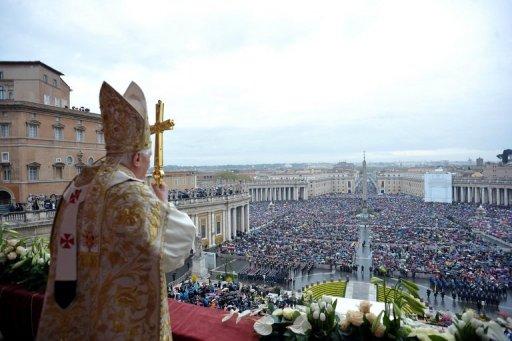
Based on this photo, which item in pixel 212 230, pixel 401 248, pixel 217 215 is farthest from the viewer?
pixel 217 215

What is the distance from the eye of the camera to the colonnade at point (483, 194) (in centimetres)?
8081

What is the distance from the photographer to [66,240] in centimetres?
282

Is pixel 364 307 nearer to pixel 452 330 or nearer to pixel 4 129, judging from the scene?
pixel 452 330

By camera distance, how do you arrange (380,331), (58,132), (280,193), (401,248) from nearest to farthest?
(380,331) < (58,132) < (401,248) < (280,193)

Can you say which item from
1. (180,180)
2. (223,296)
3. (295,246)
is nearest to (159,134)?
(223,296)

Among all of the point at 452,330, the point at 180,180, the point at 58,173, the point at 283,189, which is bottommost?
the point at 283,189

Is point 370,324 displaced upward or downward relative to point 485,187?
upward

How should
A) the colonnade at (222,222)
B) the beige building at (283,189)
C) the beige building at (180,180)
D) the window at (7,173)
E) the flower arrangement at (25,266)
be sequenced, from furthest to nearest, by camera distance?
the beige building at (283,189)
the beige building at (180,180)
the colonnade at (222,222)
the window at (7,173)
the flower arrangement at (25,266)

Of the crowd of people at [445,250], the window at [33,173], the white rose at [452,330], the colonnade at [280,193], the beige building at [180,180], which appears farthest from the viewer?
the colonnade at [280,193]

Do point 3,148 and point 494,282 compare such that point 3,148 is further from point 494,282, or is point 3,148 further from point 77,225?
point 494,282

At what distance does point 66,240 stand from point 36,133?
24647 millimetres

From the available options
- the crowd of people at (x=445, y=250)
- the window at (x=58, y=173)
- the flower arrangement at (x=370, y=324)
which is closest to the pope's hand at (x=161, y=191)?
the flower arrangement at (x=370, y=324)

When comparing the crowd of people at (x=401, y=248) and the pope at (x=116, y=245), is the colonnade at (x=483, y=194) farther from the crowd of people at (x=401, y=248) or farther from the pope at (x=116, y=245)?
the pope at (x=116, y=245)

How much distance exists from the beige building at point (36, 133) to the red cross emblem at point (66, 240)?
2374cm
